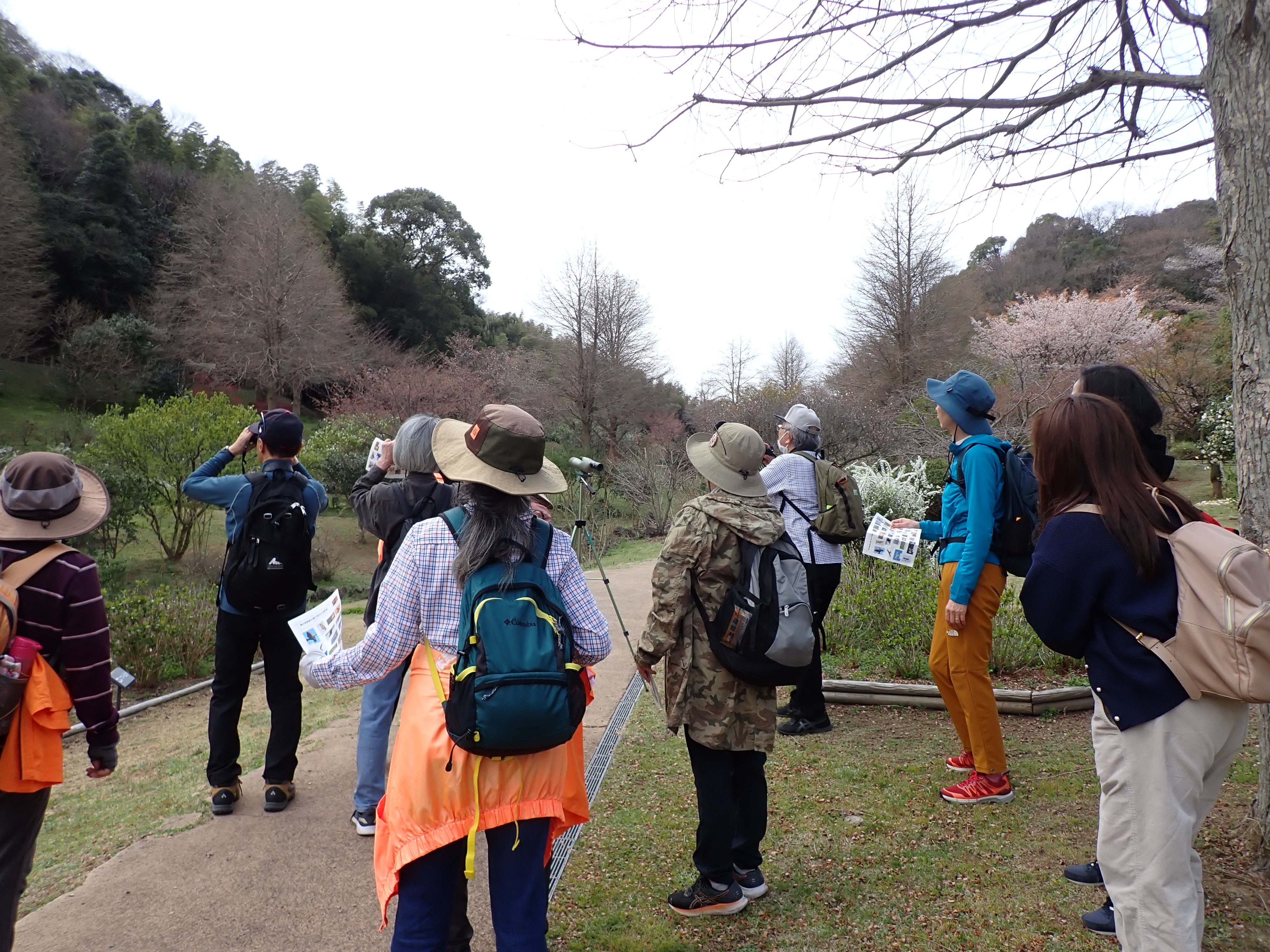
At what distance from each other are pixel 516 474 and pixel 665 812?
2206 mm

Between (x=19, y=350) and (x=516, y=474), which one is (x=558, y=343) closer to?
(x=19, y=350)

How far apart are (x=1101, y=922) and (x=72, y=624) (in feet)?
11.0

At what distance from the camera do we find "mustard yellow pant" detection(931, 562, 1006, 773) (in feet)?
10.9

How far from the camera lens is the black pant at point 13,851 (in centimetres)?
215

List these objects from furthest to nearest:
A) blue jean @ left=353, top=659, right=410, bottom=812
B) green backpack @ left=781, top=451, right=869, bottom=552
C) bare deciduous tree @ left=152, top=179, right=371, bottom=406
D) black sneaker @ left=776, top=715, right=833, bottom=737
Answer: bare deciduous tree @ left=152, top=179, right=371, bottom=406 < black sneaker @ left=776, top=715, right=833, bottom=737 < green backpack @ left=781, top=451, right=869, bottom=552 < blue jean @ left=353, top=659, right=410, bottom=812

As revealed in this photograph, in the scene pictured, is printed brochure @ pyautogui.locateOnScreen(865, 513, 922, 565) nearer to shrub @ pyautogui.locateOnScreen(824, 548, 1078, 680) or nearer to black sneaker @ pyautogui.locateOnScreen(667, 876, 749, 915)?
shrub @ pyautogui.locateOnScreen(824, 548, 1078, 680)

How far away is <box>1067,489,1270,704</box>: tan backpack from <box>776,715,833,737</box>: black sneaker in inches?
113

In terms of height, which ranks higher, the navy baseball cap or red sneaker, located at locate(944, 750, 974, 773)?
the navy baseball cap

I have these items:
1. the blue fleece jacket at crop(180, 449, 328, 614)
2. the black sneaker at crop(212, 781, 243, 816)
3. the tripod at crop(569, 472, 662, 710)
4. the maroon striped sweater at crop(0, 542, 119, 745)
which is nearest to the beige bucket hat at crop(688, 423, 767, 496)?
the tripod at crop(569, 472, 662, 710)

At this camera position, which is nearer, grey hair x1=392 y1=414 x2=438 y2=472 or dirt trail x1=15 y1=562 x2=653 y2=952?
dirt trail x1=15 y1=562 x2=653 y2=952

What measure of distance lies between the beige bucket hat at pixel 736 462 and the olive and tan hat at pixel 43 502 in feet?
6.75

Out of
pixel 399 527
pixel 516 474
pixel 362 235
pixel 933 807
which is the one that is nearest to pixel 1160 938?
pixel 933 807

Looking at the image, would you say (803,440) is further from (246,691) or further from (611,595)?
(246,691)

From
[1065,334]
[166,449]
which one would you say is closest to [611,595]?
[166,449]
